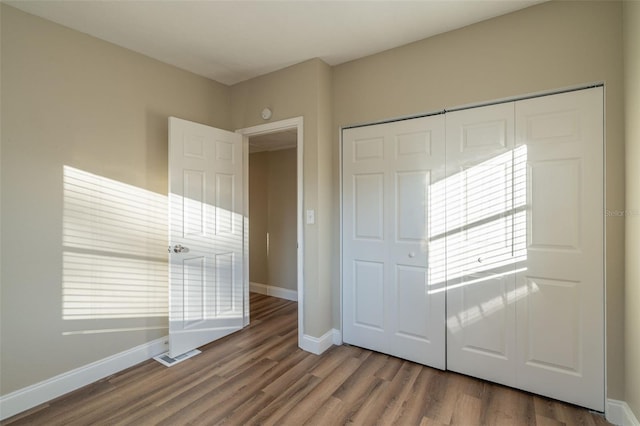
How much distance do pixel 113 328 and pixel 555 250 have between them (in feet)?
11.0

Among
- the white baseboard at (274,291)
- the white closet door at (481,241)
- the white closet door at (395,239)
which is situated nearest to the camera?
the white closet door at (481,241)

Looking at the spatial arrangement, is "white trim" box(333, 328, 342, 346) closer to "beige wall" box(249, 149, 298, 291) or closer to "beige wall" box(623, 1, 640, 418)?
"beige wall" box(249, 149, 298, 291)

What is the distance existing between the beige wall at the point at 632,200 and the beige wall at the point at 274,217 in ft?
11.2

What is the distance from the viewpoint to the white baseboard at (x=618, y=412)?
5.65 ft

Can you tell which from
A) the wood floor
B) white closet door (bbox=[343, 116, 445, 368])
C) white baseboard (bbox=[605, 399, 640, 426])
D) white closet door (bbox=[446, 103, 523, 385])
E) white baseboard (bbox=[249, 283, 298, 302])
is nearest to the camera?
white baseboard (bbox=[605, 399, 640, 426])

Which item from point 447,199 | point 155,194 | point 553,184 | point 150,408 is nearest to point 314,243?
point 447,199

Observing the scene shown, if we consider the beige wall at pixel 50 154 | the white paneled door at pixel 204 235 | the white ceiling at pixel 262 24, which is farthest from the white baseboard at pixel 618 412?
the beige wall at pixel 50 154

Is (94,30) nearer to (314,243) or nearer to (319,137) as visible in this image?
(319,137)

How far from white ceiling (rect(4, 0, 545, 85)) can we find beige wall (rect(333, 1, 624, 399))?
4.5 inches

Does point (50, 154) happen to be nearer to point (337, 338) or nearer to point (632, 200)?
→ point (337, 338)

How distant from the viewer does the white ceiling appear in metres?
1.98

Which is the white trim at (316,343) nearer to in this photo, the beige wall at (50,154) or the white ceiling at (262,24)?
the beige wall at (50,154)

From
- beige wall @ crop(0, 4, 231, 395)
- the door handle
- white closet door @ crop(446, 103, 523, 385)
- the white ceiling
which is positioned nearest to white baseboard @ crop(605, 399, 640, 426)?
white closet door @ crop(446, 103, 523, 385)

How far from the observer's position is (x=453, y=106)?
2.30 m
